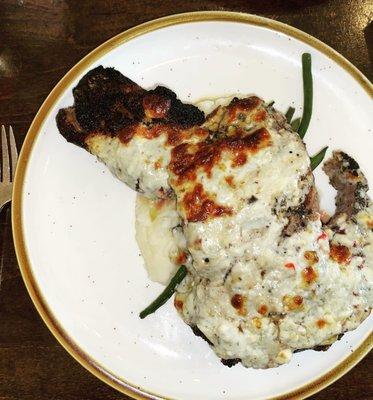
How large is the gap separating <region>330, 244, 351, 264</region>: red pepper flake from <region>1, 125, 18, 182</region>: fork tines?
4.12 feet

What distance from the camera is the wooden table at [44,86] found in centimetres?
227

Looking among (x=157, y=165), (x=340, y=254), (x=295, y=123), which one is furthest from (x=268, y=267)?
(x=295, y=123)

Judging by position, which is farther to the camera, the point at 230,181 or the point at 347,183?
the point at 347,183

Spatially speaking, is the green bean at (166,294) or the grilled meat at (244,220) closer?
the grilled meat at (244,220)

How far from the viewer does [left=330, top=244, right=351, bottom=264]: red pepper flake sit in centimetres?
190

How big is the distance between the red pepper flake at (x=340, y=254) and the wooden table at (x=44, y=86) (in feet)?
2.13

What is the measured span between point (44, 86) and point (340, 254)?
133cm

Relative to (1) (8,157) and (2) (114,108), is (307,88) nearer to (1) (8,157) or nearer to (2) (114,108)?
(2) (114,108)

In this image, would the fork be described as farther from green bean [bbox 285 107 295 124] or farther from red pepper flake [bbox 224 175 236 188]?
green bean [bbox 285 107 295 124]

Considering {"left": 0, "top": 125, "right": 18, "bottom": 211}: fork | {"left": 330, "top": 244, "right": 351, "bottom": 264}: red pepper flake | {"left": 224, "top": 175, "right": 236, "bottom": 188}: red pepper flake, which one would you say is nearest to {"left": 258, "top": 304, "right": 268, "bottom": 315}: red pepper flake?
{"left": 330, "top": 244, "right": 351, "bottom": 264}: red pepper flake

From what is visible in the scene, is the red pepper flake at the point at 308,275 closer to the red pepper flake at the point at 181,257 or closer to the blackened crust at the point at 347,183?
the blackened crust at the point at 347,183

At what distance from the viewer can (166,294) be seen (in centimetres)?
211

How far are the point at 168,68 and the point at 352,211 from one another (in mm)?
913

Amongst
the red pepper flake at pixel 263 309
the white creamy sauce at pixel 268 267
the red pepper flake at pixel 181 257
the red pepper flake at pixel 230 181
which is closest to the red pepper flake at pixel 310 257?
the white creamy sauce at pixel 268 267
